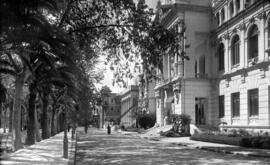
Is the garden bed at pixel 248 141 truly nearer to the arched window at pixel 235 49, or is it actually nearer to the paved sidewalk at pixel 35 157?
the paved sidewalk at pixel 35 157

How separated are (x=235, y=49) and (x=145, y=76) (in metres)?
23.8

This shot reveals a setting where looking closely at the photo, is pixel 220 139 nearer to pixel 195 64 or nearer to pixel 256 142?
pixel 256 142

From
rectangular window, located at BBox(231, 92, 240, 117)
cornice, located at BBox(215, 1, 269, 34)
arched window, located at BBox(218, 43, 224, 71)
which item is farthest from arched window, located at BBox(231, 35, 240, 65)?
rectangular window, located at BBox(231, 92, 240, 117)

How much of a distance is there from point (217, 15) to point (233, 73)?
9027 mm

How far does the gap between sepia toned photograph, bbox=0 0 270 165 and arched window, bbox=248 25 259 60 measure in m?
0.11

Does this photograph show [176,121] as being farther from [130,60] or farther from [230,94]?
[130,60]

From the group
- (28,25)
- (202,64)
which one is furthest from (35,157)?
(202,64)

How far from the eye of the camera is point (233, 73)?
43.2m

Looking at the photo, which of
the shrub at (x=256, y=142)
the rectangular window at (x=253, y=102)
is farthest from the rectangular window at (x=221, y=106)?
the shrub at (x=256, y=142)

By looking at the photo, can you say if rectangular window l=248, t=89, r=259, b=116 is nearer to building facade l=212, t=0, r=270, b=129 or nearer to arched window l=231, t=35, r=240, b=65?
building facade l=212, t=0, r=270, b=129

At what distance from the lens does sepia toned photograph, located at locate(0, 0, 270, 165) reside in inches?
671

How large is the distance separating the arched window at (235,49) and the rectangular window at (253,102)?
4970 mm

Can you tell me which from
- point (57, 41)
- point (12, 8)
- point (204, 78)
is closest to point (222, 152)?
point (57, 41)

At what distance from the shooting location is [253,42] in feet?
128
